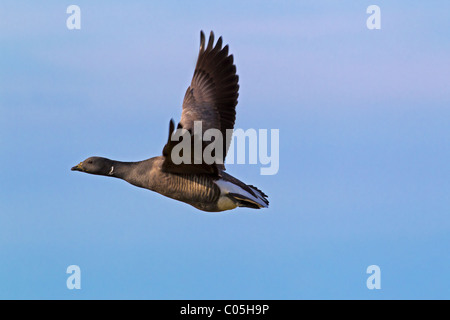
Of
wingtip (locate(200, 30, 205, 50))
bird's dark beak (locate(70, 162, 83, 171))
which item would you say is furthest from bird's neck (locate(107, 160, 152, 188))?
wingtip (locate(200, 30, 205, 50))

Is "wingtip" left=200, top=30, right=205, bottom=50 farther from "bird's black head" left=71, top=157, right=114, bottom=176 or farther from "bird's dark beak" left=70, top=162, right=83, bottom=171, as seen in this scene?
"bird's dark beak" left=70, top=162, right=83, bottom=171

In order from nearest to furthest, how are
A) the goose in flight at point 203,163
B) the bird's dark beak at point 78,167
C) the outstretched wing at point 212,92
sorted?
the goose in flight at point 203,163, the bird's dark beak at point 78,167, the outstretched wing at point 212,92

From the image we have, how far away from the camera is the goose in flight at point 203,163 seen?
10133 mm

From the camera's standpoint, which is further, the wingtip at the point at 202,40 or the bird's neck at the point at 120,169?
the wingtip at the point at 202,40

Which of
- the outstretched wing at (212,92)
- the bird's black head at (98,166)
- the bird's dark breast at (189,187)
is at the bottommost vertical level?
the bird's dark breast at (189,187)

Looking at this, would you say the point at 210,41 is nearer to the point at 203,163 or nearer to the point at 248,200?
the point at 203,163

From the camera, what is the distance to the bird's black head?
1070cm

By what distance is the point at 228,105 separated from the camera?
11281mm

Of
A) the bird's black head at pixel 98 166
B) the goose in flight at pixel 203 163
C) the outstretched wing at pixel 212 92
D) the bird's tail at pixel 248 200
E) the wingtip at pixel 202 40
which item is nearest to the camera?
the goose in flight at pixel 203 163

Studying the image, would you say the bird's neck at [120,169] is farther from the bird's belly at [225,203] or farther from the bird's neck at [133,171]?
the bird's belly at [225,203]

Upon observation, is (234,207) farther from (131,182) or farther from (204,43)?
(204,43)

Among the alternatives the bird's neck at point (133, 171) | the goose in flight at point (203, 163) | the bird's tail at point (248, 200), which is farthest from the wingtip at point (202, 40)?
the bird's tail at point (248, 200)

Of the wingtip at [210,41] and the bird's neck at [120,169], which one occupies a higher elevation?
the wingtip at [210,41]

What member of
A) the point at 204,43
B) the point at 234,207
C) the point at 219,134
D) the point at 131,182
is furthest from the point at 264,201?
the point at 204,43
